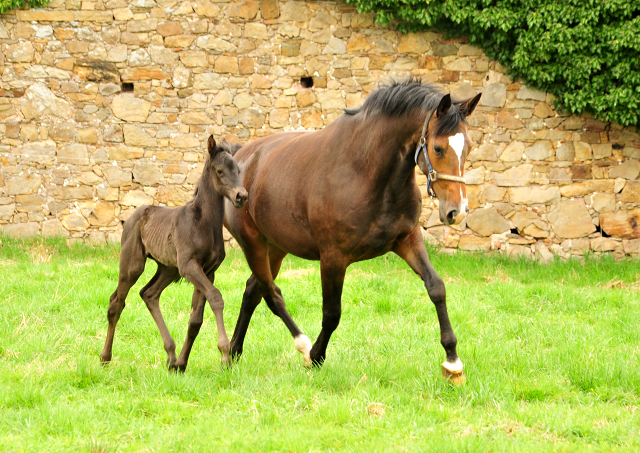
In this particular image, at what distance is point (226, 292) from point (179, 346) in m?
1.92

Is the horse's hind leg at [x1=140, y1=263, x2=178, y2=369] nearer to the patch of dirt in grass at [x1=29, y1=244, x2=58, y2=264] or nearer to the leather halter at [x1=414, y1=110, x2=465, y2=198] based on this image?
the leather halter at [x1=414, y1=110, x2=465, y2=198]

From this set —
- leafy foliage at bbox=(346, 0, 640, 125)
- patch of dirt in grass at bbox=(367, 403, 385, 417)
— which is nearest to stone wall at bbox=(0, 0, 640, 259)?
leafy foliage at bbox=(346, 0, 640, 125)

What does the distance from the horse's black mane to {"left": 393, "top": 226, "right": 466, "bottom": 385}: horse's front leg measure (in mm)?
899

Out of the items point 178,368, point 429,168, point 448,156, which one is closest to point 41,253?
point 178,368

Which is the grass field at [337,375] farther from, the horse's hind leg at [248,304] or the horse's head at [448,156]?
the horse's head at [448,156]

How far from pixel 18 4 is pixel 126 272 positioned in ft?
25.1

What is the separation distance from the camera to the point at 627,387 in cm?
470

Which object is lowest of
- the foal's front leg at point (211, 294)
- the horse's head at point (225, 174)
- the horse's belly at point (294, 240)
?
the foal's front leg at point (211, 294)

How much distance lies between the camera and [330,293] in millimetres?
4977

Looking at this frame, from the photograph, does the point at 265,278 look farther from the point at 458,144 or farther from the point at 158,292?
the point at 458,144

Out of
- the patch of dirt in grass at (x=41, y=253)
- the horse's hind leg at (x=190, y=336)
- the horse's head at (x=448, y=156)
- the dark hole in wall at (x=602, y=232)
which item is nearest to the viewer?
the horse's head at (x=448, y=156)

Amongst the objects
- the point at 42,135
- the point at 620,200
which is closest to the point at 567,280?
the point at 620,200

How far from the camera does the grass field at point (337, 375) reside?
384cm

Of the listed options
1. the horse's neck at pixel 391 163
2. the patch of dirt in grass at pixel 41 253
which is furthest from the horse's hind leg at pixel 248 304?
the patch of dirt in grass at pixel 41 253
